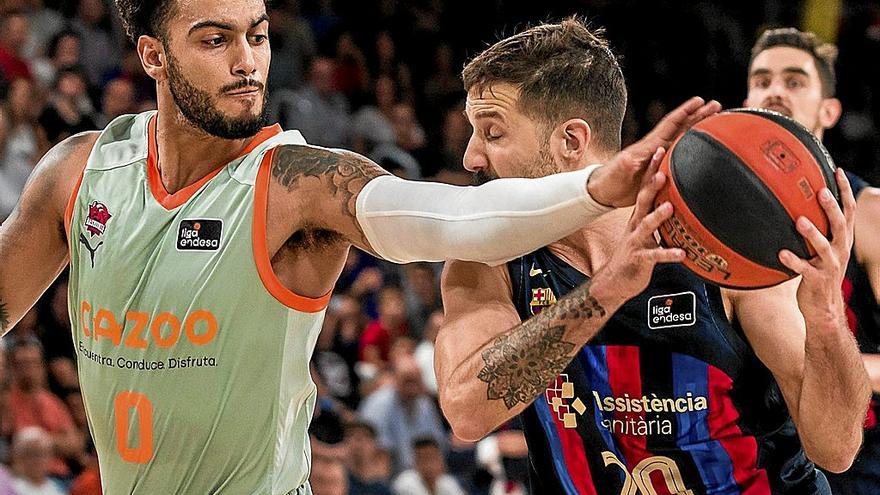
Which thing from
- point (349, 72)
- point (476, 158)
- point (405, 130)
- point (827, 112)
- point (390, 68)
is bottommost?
point (405, 130)

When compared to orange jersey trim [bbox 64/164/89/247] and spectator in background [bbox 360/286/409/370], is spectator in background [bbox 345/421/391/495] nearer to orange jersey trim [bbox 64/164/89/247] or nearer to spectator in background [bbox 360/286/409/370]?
spectator in background [bbox 360/286/409/370]

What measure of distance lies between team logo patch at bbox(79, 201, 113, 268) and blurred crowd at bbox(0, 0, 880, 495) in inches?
81.6

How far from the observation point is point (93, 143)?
3.93m

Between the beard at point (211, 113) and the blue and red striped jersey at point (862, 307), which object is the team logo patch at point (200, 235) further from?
the blue and red striped jersey at point (862, 307)

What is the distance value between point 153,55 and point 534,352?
56.5 inches

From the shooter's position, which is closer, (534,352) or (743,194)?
(743,194)

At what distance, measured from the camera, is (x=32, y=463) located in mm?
7117

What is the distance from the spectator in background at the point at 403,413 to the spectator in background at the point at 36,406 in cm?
199

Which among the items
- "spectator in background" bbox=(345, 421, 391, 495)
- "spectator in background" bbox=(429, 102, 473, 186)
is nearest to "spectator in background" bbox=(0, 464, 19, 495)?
"spectator in background" bbox=(345, 421, 391, 495)

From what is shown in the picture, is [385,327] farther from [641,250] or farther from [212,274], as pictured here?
[641,250]

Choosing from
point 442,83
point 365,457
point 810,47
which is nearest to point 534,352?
point 810,47

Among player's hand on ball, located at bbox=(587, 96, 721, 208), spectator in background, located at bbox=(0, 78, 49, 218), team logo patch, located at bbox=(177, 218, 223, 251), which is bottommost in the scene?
spectator in background, located at bbox=(0, 78, 49, 218)

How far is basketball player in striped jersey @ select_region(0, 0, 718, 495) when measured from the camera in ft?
11.5

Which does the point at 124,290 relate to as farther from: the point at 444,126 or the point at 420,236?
the point at 444,126
